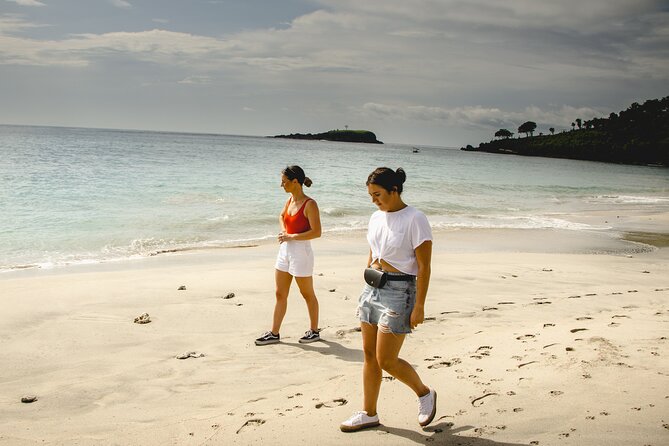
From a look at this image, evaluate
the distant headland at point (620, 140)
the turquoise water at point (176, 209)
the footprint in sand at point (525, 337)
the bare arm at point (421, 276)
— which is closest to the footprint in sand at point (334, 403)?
the bare arm at point (421, 276)

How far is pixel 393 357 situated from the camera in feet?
11.5

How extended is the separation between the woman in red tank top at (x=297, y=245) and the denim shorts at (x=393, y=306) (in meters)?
2.28

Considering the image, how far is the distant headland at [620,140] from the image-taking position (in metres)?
116

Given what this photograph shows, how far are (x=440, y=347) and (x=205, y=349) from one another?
2.66m

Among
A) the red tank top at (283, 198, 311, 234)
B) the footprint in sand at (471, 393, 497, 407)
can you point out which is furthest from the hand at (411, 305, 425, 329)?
the red tank top at (283, 198, 311, 234)

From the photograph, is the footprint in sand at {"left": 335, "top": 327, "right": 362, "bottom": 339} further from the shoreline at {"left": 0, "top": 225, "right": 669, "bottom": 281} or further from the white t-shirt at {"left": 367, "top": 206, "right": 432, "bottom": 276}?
the shoreline at {"left": 0, "top": 225, "right": 669, "bottom": 281}

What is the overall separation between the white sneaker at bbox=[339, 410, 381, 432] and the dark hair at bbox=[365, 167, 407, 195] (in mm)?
1660

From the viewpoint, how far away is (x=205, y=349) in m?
5.79

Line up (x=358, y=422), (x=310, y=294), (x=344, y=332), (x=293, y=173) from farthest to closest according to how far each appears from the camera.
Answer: (x=344, y=332) → (x=310, y=294) → (x=293, y=173) → (x=358, y=422)

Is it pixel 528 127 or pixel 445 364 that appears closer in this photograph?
pixel 445 364

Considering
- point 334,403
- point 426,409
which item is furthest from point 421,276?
point 334,403

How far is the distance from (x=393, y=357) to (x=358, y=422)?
577mm

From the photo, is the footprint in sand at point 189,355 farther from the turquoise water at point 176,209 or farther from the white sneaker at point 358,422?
the turquoise water at point 176,209

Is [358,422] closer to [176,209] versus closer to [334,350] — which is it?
[334,350]
